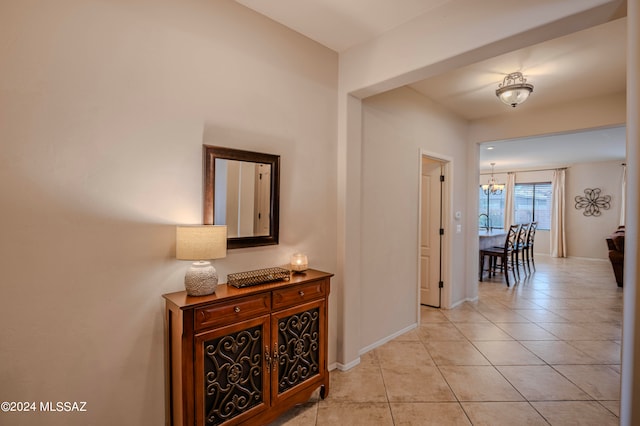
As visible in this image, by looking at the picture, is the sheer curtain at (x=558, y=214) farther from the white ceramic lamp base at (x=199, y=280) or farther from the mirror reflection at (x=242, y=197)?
the white ceramic lamp base at (x=199, y=280)

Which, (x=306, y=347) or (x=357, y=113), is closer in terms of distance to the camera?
(x=306, y=347)

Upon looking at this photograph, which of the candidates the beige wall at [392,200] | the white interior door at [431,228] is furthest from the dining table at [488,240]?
the beige wall at [392,200]

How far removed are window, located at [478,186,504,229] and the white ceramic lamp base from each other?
34.9ft

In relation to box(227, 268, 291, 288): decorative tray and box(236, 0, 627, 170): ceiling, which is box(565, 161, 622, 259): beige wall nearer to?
box(236, 0, 627, 170): ceiling

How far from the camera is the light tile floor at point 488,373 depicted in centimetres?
213

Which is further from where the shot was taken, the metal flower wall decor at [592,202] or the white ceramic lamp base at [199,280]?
the metal flower wall decor at [592,202]

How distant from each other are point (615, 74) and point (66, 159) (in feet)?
15.8

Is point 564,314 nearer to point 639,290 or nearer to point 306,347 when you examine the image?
point 639,290

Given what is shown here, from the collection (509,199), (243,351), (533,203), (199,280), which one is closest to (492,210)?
(509,199)

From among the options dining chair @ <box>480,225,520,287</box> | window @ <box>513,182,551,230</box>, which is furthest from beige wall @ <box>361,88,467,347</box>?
window @ <box>513,182,551,230</box>

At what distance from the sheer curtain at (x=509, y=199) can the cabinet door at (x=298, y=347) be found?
388 inches

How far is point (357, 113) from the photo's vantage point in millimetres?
2846

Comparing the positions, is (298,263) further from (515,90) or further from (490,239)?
(490,239)

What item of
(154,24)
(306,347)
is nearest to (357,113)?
(154,24)
